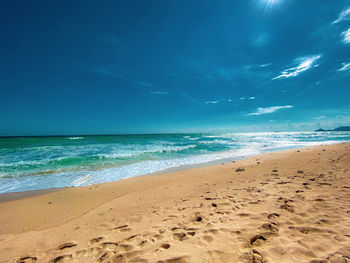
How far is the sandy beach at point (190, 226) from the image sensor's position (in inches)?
85.1

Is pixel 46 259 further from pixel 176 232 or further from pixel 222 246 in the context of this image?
pixel 222 246

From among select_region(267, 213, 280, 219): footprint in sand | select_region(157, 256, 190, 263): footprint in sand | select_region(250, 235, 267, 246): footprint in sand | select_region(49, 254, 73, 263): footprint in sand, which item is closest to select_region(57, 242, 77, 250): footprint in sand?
select_region(49, 254, 73, 263): footprint in sand

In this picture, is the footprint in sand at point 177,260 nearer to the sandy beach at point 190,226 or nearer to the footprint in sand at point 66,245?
the sandy beach at point 190,226

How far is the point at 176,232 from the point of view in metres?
2.76

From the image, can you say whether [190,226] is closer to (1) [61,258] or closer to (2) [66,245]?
(1) [61,258]

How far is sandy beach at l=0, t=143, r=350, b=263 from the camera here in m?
2.16

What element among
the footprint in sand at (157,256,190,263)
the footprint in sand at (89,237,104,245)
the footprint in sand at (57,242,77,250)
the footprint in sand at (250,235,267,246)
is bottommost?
the footprint in sand at (57,242,77,250)

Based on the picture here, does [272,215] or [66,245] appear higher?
[272,215]

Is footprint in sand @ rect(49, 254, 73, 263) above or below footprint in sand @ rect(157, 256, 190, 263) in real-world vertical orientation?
below

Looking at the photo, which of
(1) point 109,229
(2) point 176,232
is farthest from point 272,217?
(1) point 109,229

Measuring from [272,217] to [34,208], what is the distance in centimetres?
685

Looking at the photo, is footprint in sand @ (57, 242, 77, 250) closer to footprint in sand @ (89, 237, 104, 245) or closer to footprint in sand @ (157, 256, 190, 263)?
footprint in sand @ (89, 237, 104, 245)

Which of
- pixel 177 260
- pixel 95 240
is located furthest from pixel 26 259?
pixel 177 260

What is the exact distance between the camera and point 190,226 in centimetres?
291
